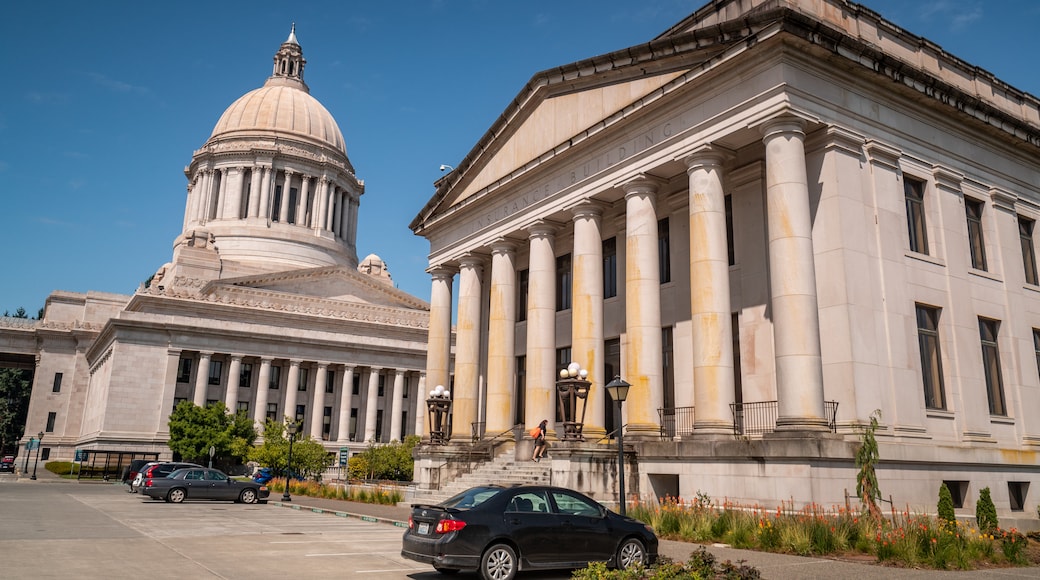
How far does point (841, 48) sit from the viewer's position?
Answer: 844 inches

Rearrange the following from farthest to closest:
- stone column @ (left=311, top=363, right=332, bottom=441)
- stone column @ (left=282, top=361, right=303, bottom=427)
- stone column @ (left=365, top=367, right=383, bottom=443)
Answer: stone column @ (left=365, top=367, right=383, bottom=443), stone column @ (left=311, top=363, right=332, bottom=441), stone column @ (left=282, top=361, right=303, bottom=427)

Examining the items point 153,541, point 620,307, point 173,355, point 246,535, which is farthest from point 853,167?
point 173,355

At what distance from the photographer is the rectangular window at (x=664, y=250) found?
92.3 ft

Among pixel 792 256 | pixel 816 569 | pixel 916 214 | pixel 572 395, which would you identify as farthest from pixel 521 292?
pixel 816 569

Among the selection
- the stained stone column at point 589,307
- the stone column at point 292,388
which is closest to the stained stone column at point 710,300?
the stained stone column at point 589,307

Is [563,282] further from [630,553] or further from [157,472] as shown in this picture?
[630,553]

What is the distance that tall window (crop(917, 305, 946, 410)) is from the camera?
2242 cm

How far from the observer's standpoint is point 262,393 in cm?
7238

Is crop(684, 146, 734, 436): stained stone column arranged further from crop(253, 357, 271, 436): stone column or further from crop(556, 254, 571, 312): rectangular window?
crop(253, 357, 271, 436): stone column

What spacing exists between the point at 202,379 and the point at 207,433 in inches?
432

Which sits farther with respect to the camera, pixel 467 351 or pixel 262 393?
pixel 262 393

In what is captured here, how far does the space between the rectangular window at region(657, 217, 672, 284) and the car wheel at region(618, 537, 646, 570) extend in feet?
52.6

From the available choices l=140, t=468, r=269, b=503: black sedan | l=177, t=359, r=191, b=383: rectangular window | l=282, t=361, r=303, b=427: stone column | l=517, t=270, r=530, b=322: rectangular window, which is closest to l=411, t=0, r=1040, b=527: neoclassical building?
l=517, t=270, r=530, b=322: rectangular window

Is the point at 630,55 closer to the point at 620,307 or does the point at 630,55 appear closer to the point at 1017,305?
the point at 620,307
